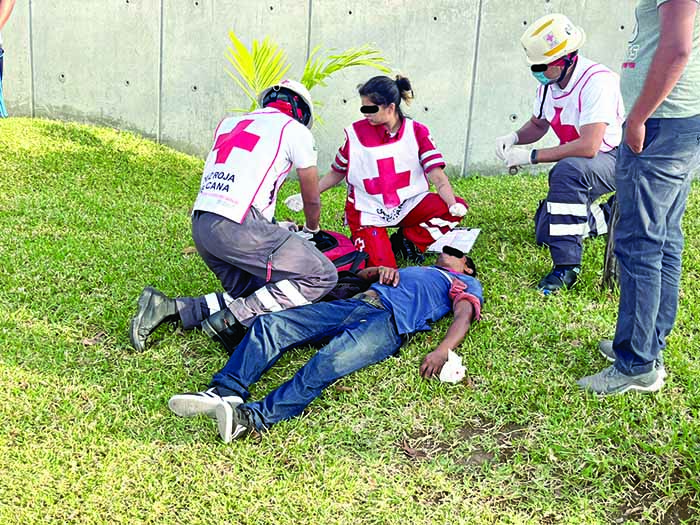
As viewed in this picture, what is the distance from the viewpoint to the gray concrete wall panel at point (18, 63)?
796cm

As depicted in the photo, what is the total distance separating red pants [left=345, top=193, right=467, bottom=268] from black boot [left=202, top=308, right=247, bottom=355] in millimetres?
1232

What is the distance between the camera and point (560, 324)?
149 inches

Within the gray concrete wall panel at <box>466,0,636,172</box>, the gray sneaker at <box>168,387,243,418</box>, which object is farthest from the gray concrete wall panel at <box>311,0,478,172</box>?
the gray sneaker at <box>168,387,243,418</box>

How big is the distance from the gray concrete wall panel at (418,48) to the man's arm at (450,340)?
431 cm

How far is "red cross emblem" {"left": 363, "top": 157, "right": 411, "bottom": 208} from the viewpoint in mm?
4633

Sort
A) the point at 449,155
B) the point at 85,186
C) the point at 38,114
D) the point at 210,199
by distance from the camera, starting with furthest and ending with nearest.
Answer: the point at 38,114, the point at 449,155, the point at 85,186, the point at 210,199

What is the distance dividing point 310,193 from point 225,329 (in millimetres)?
916

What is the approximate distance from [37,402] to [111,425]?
40 cm

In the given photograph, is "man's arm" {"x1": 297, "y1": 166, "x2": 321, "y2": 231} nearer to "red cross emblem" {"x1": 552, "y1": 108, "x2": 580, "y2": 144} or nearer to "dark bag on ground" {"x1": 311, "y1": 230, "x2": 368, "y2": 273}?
"dark bag on ground" {"x1": 311, "y1": 230, "x2": 368, "y2": 273}

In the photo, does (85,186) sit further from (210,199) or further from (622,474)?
(622,474)

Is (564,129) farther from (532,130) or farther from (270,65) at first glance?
(270,65)

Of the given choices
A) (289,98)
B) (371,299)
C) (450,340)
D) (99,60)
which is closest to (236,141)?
(289,98)

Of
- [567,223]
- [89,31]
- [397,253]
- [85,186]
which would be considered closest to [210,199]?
[397,253]

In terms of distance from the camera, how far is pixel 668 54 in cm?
255
